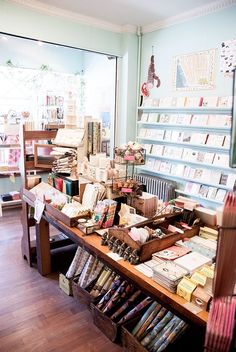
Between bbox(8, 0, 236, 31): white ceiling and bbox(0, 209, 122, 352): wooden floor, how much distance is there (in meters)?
3.23

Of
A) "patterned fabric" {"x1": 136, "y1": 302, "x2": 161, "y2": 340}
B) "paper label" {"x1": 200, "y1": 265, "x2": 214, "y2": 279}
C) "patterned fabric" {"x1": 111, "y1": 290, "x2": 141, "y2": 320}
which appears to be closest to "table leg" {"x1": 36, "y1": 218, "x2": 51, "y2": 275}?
"patterned fabric" {"x1": 111, "y1": 290, "x2": 141, "y2": 320}

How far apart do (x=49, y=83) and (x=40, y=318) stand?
14.8 feet

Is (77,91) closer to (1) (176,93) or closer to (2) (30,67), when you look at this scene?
(2) (30,67)

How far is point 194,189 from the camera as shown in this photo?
12.6 ft

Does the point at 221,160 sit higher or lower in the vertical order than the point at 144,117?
lower

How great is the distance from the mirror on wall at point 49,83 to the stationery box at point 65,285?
8.83 ft

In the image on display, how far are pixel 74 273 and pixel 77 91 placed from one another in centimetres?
435

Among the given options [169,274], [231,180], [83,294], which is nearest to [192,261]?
[169,274]

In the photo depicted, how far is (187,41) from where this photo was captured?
3816mm

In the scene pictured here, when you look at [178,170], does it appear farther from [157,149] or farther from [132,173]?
[132,173]

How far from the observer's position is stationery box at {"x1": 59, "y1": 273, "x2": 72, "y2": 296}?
95.6 inches

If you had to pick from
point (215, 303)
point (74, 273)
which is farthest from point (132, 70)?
point (215, 303)

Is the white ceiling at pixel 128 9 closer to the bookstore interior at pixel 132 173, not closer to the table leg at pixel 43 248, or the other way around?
the bookstore interior at pixel 132 173

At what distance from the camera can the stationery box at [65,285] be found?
7.96ft
